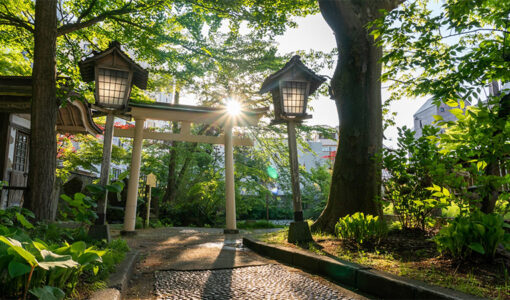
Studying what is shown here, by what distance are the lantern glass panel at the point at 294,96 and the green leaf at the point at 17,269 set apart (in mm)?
5105

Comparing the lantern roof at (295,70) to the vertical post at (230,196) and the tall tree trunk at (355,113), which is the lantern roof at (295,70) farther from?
the vertical post at (230,196)

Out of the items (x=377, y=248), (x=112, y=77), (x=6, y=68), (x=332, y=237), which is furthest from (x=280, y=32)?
(x=6, y=68)

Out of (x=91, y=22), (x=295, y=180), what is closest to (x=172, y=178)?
(x=91, y=22)

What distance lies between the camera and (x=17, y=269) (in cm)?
195

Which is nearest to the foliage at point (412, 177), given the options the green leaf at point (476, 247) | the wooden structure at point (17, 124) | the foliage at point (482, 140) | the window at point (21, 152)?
the foliage at point (482, 140)

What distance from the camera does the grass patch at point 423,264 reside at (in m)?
2.83

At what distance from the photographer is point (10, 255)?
7.14 ft

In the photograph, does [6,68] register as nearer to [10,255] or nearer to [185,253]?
[185,253]

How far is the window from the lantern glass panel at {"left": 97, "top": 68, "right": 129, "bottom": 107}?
6.41 m

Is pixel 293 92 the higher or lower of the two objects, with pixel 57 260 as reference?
higher

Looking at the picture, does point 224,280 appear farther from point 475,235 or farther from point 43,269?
point 475,235

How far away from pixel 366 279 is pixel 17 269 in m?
2.95

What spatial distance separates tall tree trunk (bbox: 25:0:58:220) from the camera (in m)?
6.21

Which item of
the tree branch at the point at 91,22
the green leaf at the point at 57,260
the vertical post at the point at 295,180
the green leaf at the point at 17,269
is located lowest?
the green leaf at the point at 17,269
